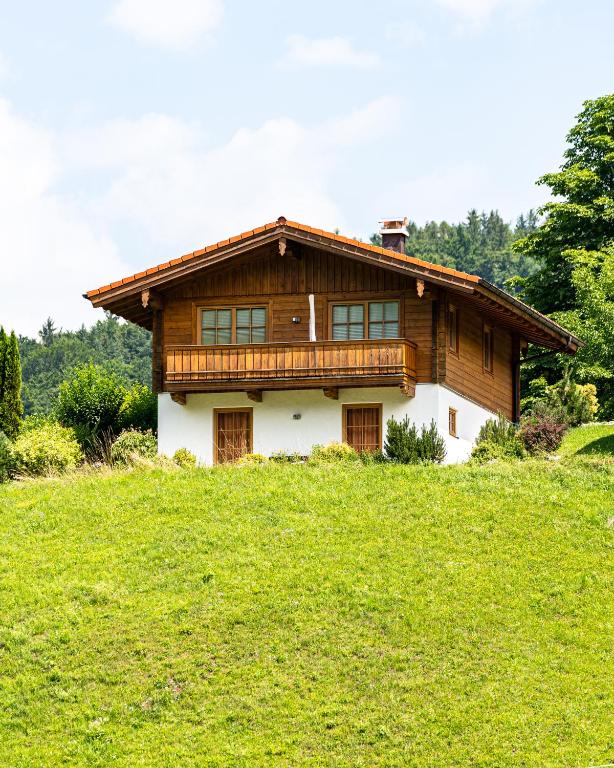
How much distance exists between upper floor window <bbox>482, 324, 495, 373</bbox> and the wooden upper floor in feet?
Answer: 4.27

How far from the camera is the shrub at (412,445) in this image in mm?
36497

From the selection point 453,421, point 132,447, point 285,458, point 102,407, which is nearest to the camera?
point 285,458

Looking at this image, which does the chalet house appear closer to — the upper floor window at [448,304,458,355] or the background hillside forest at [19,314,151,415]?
the upper floor window at [448,304,458,355]

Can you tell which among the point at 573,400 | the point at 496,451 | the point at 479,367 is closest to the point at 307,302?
the point at 479,367

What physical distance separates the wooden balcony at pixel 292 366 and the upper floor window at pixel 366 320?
44.2 inches

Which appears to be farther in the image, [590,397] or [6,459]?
[590,397]

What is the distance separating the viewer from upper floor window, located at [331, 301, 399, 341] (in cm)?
3909

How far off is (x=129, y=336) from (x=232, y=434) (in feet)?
263

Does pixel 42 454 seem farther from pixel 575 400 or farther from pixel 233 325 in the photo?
pixel 575 400

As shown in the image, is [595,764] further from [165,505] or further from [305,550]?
[165,505]

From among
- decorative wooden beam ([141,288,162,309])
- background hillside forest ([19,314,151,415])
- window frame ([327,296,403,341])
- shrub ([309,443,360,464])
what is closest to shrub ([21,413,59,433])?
decorative wooden beam ([141,288,162,309])

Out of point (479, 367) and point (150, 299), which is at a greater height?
point (150, 299)

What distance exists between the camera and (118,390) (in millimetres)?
43250

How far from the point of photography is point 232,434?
39531 mm
